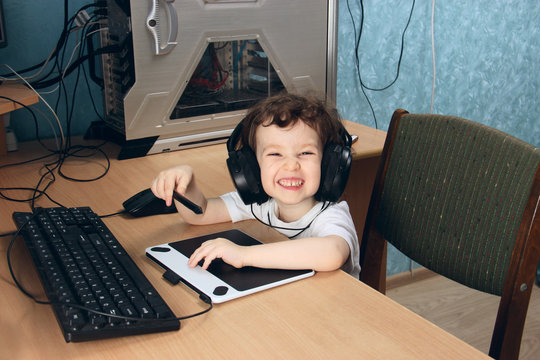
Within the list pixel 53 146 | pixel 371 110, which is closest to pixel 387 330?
pixel 53 146

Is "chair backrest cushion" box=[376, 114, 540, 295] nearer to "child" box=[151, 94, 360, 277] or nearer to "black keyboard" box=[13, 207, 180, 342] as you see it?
"child" box=[151, 94, 360, 277]

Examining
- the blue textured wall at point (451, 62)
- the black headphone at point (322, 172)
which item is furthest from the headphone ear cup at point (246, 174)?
the blue textured wall at point (451, 62)

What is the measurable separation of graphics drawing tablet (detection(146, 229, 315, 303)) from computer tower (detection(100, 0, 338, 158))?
54cm

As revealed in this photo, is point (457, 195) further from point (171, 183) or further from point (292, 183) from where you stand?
point (171, 183)

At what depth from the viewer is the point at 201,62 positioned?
133 centimetres

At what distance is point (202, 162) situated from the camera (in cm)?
129

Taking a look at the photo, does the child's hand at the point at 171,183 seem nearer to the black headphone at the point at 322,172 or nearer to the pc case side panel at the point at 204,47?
the black headphone at the point at 322,172

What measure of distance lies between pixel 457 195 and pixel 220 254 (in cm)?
44

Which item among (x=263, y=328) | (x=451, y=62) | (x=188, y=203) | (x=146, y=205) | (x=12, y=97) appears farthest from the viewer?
(x=451, y=62)

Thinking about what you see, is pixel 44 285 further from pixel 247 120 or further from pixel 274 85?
pixel 274 85

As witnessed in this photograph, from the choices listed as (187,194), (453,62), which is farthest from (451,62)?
(187,194)

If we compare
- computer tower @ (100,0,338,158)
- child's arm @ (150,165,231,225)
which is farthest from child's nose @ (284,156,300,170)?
computer tower @ (100,0,338,158)

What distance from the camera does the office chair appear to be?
85 cm

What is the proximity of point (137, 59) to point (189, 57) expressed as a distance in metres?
0.13
